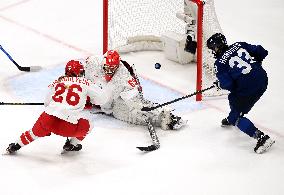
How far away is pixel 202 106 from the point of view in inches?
232

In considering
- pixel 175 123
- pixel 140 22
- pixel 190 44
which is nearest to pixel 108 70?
pixel 175 123

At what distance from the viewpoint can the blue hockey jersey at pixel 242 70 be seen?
5031 millimetres

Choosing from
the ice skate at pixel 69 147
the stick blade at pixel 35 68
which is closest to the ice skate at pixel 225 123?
the ice skate at pixel 69 147

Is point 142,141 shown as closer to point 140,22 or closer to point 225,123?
point 225,123

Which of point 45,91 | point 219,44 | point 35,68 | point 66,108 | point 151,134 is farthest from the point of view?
point 35,68

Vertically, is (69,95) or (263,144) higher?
(69,95)

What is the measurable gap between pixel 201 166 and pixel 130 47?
2302 millimetres

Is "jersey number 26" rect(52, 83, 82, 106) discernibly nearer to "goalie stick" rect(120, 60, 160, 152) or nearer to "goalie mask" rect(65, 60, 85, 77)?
"goalie mask" rect(65, 60, 85, 77)

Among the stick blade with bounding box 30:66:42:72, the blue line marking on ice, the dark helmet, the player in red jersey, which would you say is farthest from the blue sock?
the stick blade with bounding box 30:66:42:72

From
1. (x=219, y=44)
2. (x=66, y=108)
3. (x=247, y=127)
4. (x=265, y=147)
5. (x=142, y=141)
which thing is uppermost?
(x=219, y=44)

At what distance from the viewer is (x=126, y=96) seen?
5.44 meters

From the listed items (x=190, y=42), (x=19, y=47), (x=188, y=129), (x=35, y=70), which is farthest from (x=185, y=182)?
(x=19, y=47)

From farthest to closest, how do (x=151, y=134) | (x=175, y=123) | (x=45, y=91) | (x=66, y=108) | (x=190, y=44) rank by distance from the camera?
1. (x=190, y=44)
2. (x=45, y=91)
3. (x=175, y=123)
4. (x=151, y=134)
5. (x=66, y=108)

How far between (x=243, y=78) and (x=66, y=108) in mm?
1294
